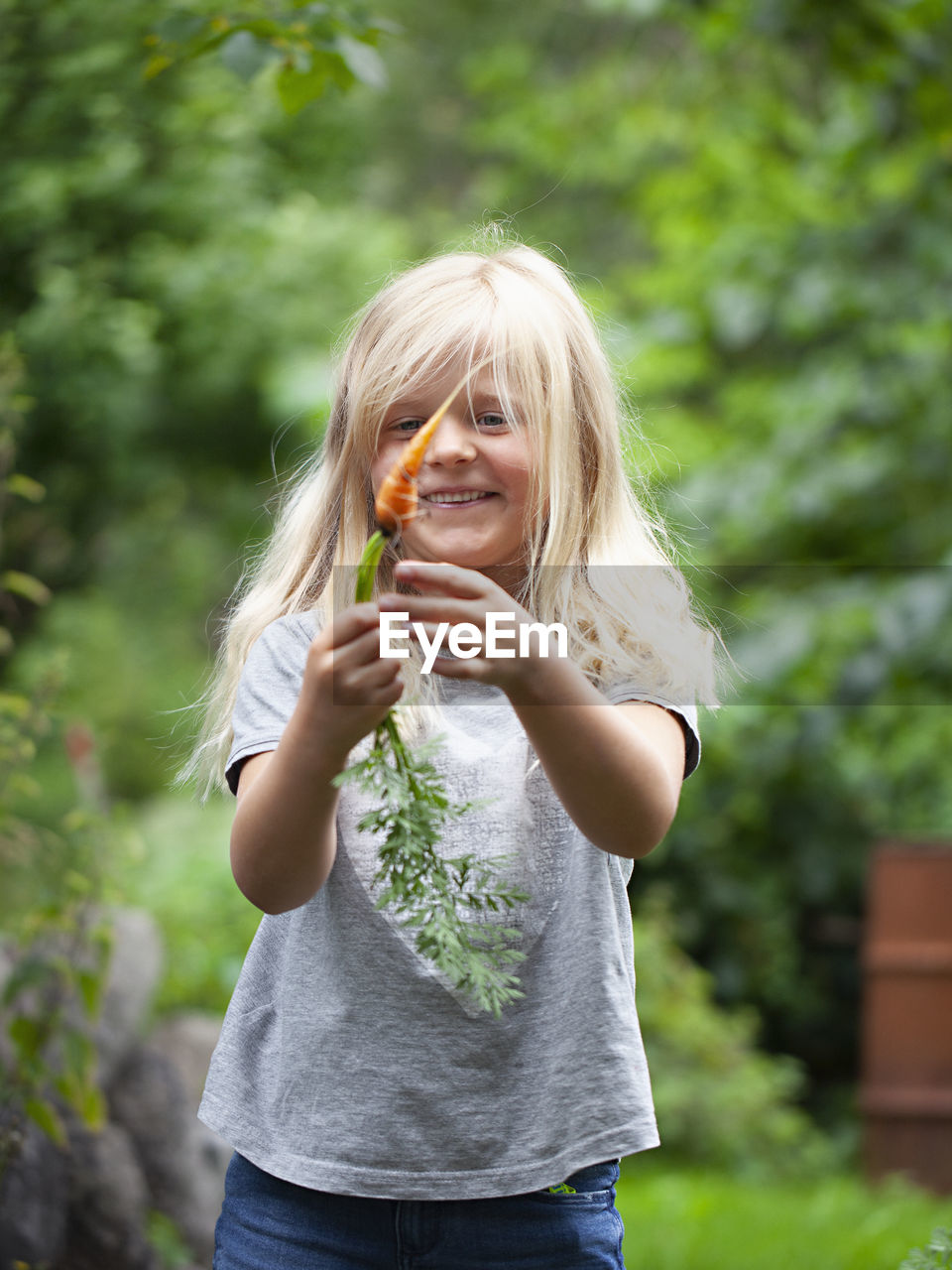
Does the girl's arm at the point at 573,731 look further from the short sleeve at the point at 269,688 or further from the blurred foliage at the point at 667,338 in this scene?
the blurred foliage at the point at 667,338

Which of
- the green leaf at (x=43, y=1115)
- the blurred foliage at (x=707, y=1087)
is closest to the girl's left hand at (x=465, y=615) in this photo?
the green leaf at (x=43, y=1115)

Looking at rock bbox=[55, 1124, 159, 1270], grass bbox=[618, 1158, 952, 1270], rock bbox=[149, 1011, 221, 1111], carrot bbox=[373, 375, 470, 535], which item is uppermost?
carrot bbox=[373, 375, 470, 535]

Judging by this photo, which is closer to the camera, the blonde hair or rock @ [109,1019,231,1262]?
the blonde hair

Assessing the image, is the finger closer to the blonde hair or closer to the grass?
the blonde hair

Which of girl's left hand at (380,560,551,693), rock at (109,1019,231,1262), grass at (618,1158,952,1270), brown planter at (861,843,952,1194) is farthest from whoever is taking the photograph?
brown planter at (861,843,952,1194)

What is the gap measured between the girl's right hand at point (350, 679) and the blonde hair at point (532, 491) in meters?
0.28

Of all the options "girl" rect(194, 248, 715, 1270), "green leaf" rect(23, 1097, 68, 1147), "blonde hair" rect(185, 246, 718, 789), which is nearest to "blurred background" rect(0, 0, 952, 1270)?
"green leaf" rect(23, 1097, 68, 1147)

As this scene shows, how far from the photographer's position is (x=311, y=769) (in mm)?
1090

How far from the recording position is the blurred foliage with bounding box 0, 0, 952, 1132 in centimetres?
375

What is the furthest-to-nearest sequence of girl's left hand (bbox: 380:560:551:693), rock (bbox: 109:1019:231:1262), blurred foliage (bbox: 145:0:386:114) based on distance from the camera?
1. rock (bbox: 109:1019:231:1262)
2. blurred foliage (bbox: 145:0:386:114)
3. girl's left hand (bbox: 380:560:551:693)

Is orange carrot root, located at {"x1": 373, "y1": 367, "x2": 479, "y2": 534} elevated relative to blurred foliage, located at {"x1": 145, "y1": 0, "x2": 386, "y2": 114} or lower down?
lower down

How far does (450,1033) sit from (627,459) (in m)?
0.74

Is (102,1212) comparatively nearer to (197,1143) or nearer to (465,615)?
(197,1143)

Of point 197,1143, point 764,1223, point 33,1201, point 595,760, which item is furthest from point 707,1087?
point 595,760
